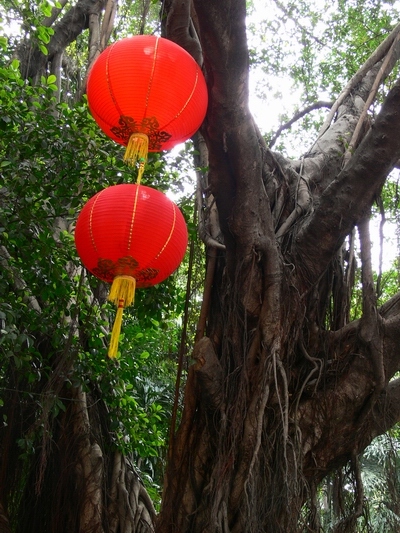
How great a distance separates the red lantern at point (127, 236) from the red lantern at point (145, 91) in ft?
0.61

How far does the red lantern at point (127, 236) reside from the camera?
2.11 metres

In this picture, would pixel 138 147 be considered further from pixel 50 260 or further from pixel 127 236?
pixel 50 260

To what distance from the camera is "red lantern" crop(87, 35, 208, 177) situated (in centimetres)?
210

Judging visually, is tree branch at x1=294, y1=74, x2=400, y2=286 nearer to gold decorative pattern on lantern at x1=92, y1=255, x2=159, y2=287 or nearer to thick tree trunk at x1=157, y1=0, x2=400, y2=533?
thick tree trunk at x1=157, y1=0, x2=400, y2=533

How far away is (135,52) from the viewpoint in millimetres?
2109

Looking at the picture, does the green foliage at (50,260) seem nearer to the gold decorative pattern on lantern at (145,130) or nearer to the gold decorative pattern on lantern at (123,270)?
the gold decorative pattern on lantern at (123,270)

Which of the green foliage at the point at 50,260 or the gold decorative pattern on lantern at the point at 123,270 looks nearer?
the gold decorative pattern on lantern at the point at 123,270

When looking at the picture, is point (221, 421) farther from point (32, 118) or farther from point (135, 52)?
point (32, 118)

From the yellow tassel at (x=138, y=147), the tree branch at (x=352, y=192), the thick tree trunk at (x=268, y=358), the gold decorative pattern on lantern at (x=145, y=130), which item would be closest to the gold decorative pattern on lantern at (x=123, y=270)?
the yellow tassel at (x=138, y=147)

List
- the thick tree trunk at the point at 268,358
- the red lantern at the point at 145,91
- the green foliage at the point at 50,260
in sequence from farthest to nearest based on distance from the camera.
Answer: the green foliage at the point at 50,260, the thick tree trunk at the point at 268,358, the red lantern at the point at 145,91

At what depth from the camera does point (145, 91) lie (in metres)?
2.10

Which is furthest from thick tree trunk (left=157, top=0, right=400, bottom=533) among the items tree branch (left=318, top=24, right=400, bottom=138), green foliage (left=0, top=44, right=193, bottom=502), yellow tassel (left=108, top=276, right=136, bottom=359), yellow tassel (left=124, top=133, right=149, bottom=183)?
tree branch (left=318, top=24, right=400, bottom=138)

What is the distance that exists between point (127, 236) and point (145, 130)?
0.38m

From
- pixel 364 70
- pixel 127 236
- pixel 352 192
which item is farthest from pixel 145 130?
pixel 364 70
